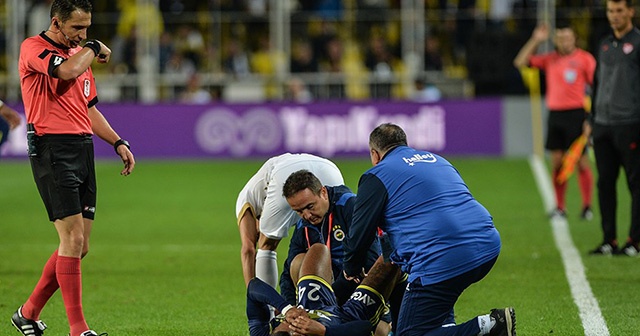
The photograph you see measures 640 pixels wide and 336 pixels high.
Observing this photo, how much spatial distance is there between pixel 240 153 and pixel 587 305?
50.0 ft

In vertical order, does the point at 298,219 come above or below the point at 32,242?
above

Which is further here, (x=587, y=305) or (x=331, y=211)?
(x=587, y=305)

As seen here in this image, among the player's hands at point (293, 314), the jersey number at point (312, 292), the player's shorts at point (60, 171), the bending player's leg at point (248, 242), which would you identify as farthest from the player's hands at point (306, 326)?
the player's shorts at point (60, 171)

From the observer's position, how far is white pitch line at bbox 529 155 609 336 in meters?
8.01

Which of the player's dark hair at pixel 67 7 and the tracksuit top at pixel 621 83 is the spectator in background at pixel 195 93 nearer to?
the tracksuit top at pixel 621 83

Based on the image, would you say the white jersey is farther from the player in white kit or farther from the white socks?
the white socks

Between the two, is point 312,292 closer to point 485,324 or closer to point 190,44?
point 485,324

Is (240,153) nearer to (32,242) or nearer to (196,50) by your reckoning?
(196,50)

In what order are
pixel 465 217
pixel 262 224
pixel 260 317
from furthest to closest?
pixel 262 224
pixel 260 317
pixel 465 217

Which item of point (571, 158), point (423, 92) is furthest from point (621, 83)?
point (423, 92)

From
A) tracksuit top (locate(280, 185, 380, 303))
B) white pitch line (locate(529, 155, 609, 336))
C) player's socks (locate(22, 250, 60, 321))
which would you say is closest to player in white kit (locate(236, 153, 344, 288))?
tracksuit top (locate(280, 185, 380, 303))

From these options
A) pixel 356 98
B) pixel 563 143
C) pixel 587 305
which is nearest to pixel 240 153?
pixel 356 98

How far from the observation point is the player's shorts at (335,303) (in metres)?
7.01

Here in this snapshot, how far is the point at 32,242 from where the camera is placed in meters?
13.3
